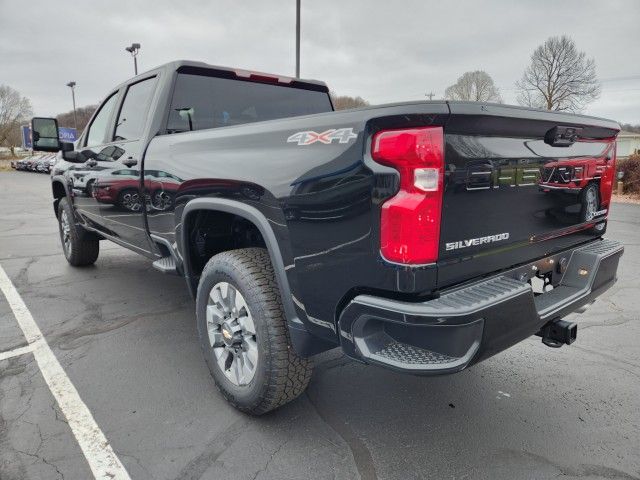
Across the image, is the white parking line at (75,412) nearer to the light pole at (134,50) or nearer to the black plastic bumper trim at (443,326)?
the black plastic bumper trim at (443,326)

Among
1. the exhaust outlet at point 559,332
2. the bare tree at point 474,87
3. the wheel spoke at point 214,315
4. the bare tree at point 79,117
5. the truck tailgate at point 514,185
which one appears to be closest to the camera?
the truck tailgate at point 514,185

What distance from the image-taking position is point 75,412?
2479 millimetres

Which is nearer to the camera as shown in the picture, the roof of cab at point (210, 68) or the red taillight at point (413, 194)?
the red taillight at point (413, 194)

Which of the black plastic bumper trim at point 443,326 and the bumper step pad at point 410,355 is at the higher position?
the black plastic bumper trim at point 443,326

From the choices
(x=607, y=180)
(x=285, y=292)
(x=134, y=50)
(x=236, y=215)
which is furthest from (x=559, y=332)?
(x=134, y=50)

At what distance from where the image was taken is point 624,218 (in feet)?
35.2

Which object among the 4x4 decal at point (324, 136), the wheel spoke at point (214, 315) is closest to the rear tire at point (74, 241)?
the wheel spoke at point (214, 315)

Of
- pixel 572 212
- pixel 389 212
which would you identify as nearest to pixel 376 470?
pixel 389 212

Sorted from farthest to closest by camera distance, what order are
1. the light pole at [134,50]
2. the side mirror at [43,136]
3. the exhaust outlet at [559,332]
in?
the light pole at [134,50]
the side mirror at [43,136]
the exhaust outlet at [559,332]

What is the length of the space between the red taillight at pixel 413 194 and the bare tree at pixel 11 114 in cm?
6774

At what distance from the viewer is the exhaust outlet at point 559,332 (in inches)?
85.8

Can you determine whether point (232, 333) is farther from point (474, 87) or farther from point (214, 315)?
point (474, 87)

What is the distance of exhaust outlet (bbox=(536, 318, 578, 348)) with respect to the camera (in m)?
2.18

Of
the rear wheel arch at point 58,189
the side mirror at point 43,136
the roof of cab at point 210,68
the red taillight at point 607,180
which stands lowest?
the rear wheel arch at point 58,189
